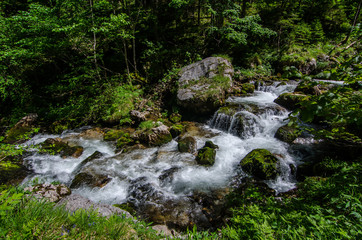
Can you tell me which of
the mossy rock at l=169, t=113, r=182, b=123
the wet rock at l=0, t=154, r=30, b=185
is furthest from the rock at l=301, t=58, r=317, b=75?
the wet rock at l=0, t=154, r=30, b=185

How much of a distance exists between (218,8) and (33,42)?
12.0 metres

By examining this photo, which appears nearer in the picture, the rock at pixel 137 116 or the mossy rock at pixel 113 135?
the mossy rock at pixel 113 135

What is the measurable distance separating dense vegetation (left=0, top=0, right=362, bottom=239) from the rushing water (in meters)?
1.19

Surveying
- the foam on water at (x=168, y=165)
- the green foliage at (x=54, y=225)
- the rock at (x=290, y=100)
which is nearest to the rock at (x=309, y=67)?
the rock at (x=290, y=100)

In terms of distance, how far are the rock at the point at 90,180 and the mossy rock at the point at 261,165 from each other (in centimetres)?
508

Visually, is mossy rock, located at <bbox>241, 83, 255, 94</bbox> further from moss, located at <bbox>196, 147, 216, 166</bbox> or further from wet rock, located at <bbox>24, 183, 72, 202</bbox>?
wet rock, located at <bbox>24, 183, 72, 202</bbox>

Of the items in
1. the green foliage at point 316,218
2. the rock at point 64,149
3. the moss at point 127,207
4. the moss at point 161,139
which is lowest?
the moss at point 127,207

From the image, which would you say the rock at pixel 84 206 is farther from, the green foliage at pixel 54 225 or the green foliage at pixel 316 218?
the green foliage at pixel 316 218

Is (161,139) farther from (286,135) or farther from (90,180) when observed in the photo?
(286,135)

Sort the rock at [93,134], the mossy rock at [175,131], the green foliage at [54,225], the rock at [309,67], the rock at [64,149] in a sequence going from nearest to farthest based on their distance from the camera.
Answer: the green foliage at [54,225] < the rock at [64,149] < the mossy rock at [175,131] < the rock at [93,134] < the rock at [309,67]

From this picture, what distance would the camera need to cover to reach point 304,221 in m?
2.40

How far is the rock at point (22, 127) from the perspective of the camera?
30.1 feet

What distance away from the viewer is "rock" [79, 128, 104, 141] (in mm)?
9133

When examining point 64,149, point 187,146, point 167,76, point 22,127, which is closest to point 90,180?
point 64,149
